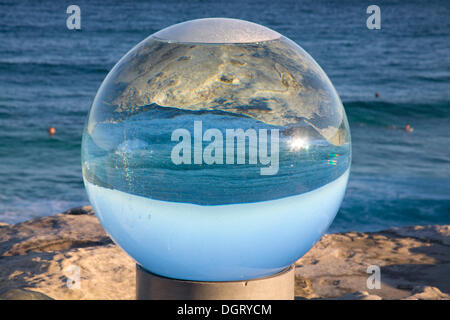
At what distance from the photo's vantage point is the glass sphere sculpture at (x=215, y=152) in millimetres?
2924

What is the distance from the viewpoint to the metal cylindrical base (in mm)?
3201

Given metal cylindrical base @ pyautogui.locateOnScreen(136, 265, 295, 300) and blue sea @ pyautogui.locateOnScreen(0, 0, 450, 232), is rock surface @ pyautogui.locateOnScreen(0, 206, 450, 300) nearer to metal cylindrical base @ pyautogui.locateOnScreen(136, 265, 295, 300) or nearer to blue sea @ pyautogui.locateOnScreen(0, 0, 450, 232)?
metal cylindrical base @ pyautogui.locateOnScreen(136, 265, 295, 300)

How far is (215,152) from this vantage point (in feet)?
9.52

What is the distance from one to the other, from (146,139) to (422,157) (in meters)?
11.3

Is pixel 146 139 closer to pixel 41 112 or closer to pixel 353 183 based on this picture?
pixel 353 183

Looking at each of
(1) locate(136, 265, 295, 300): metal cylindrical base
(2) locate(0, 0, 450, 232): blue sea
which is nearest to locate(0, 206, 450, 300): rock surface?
(1) locate(136, 265, 295, 300): metal cylindrical base

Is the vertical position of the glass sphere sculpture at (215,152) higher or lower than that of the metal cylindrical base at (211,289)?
higher

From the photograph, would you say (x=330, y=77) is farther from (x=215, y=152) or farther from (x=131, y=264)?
(x=215, y=152)

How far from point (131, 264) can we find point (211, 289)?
1911 millimetres

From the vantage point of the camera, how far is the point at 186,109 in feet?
9.72

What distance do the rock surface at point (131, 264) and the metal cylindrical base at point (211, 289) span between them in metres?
1.13

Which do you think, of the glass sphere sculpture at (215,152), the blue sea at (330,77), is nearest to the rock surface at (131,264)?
the glass sphere sculpture at (215,152)

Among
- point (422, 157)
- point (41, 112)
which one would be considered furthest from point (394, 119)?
point (41, 112)

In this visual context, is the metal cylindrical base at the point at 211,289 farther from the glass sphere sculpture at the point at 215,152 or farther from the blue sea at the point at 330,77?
the blue sea at the point at 330,77
